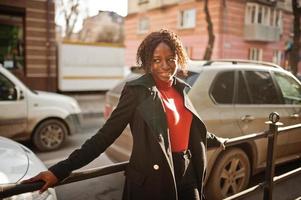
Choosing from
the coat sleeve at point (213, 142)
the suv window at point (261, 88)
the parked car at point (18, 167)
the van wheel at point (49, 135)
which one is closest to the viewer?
the coat sleeve at point (213, 142)

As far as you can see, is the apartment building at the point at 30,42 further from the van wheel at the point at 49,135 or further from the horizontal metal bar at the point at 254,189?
the horizontal metal bar at the point at 254,189

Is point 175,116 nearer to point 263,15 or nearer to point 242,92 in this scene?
point 242,92

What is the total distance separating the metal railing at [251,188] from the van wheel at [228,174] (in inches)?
Result: 34.5

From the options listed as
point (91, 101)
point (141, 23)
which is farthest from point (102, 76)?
point (141, 23)

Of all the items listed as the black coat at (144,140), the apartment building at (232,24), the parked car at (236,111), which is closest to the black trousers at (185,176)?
the black coat at (144,140)

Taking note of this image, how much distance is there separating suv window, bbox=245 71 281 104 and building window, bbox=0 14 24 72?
32.2ft

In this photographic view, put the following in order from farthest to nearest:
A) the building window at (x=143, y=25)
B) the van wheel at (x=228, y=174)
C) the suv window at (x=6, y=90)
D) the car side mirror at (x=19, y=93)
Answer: the building window at (x=143, y=25), the car side mirror at (x=19, y=93), the suv window at (x=6, y=90), the van wheel at (x=228, y=174)

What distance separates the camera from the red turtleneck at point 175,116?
6.11 feet

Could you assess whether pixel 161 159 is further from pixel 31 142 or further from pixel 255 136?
pixel 31 142

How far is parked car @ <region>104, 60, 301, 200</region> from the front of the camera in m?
3.92

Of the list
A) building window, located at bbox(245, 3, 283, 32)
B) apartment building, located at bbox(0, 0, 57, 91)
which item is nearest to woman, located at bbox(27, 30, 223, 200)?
apartment building, located at bbox(0, 0, 57, 91)

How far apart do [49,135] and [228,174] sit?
3613mm

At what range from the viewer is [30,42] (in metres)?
12.6

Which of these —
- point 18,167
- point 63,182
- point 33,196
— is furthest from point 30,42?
point 63,182
